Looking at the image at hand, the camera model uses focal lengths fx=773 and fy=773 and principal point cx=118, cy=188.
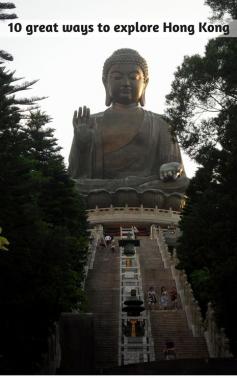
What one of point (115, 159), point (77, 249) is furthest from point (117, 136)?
point (77, 249)

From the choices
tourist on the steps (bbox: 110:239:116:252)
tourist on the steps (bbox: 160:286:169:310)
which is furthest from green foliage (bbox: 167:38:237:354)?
tourist on the steps (bbox: 110:239:116:252)

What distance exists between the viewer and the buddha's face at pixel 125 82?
40.2 meters

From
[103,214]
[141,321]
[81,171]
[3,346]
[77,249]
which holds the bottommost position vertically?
[3,346]

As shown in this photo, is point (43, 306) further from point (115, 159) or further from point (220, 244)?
point (115, 159)

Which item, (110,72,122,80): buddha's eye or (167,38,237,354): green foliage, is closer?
(167,38,237,354): green foliage

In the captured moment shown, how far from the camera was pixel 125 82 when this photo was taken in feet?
132

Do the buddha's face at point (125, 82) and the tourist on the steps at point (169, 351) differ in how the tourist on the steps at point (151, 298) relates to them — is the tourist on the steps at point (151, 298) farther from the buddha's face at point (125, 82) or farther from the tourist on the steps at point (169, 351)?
the buddha's face at point (125, 82)

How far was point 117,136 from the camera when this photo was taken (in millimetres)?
39594

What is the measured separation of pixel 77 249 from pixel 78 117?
19.3m

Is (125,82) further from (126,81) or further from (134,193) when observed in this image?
(134,193)

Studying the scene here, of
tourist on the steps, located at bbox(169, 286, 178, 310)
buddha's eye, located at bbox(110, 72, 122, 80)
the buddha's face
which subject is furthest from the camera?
buddha's eye, located at bbox(110, 72, 122, 80)

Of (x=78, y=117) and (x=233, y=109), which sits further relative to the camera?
(x=78, y=117)

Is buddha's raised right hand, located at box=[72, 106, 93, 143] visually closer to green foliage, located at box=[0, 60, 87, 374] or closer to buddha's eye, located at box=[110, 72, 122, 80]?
buddha's eye, located at box=[110, 72, 122, 80]

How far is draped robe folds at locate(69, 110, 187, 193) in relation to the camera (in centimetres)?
3881
